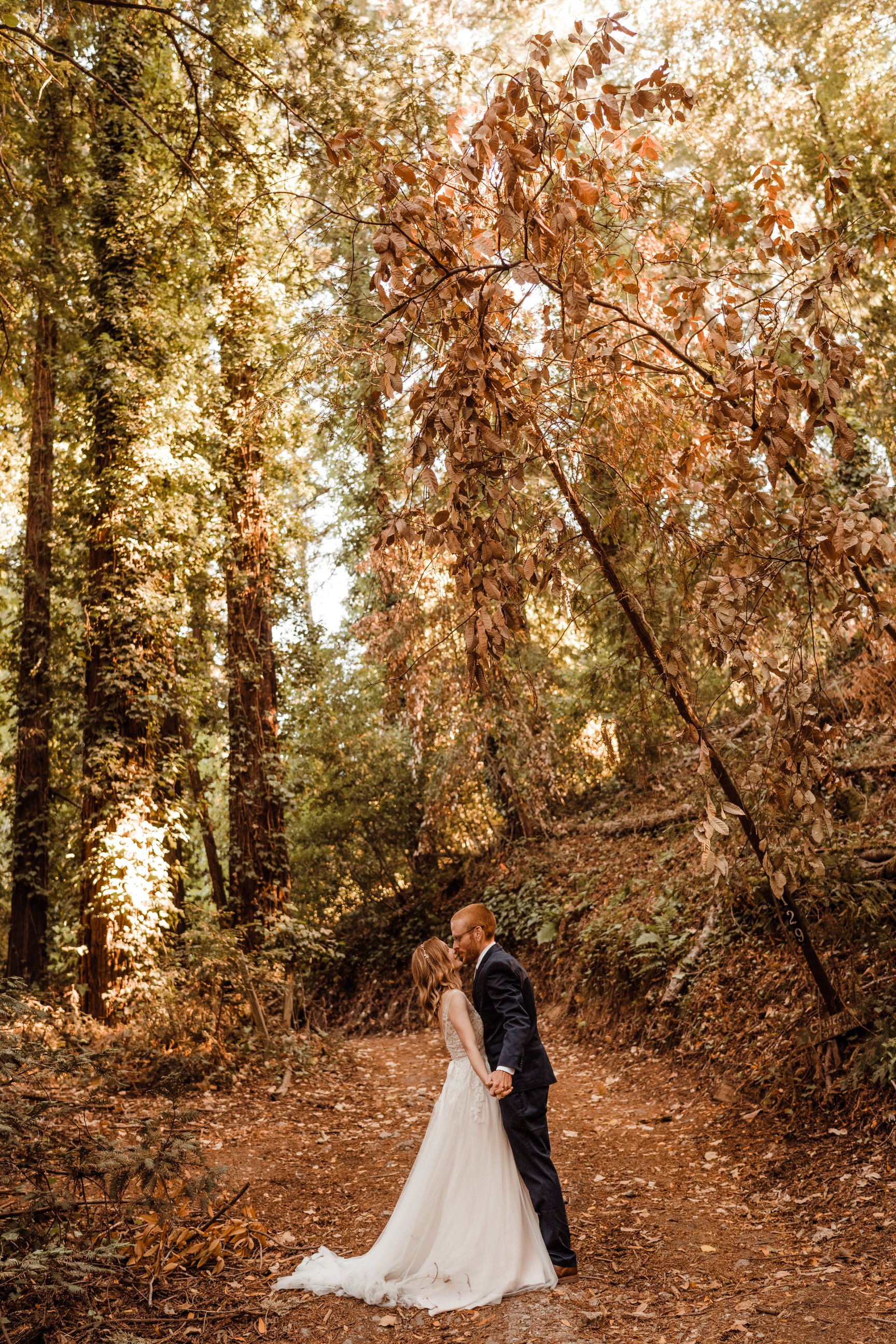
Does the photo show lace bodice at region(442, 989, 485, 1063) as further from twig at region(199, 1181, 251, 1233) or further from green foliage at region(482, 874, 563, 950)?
green foliage at region(482, 874, 563, 950)

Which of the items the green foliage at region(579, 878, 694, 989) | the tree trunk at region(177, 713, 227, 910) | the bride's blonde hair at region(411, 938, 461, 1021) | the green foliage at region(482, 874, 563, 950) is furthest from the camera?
the green foliage at region(482, 874, 563, 950)

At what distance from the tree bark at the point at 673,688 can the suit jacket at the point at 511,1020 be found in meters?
1.49

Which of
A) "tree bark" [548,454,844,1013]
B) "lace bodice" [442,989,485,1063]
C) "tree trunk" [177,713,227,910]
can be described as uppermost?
"tree trunk" [177,713,227,910]

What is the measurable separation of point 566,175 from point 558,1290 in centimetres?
476

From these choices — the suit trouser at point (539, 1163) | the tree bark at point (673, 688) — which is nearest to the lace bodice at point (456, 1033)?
the suit trouser at point (539, 1163)

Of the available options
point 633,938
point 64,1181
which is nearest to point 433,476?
point 64,1181

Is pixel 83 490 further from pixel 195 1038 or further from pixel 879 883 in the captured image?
pixel 879 883

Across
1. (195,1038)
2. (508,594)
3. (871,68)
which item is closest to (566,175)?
(508,594)

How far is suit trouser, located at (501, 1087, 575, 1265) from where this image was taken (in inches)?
182

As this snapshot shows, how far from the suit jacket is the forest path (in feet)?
3.04

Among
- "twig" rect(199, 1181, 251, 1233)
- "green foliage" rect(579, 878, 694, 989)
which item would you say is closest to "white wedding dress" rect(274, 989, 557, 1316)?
"twig" rect(199, 1181, 251, 1233)

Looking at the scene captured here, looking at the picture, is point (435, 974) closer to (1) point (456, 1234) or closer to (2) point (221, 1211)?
(1) point (456, 1234)

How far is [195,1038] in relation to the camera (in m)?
9.02

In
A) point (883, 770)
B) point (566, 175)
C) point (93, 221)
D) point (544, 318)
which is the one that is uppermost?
point (93, 221)
